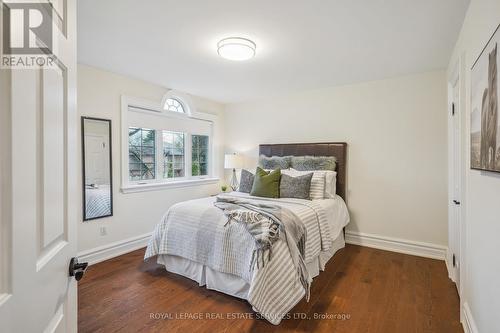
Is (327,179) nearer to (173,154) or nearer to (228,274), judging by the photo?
(228,274)

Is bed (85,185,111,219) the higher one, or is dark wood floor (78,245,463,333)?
bed (85,185,111,219)

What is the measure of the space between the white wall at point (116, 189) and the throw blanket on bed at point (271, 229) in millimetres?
1706

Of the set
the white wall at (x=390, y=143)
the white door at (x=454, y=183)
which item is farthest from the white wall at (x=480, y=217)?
the white wall at (x=390, y=143)

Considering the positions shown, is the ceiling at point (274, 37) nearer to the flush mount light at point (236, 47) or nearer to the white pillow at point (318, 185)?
the flush mount light at point (236, 47)

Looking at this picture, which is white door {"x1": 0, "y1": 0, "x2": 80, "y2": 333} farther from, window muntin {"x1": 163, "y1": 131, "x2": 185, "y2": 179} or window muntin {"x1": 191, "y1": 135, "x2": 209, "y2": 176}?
window muntin {"x1": 191, "y1": 135, "x2": 209, "y2": 176}

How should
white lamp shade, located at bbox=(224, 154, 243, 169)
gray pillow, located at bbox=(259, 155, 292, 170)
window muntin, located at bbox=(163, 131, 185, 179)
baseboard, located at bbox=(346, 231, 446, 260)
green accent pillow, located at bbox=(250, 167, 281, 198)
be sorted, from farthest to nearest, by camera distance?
1. white lamp shade, located at bbox=(224, 154, 243, 169)
2. window muntin, located at bbox=(163, 131, 185, 179)
3. gray pillow, located at bbox=(259, 155, 292, 170)
4. green accent pillow, located at bbox=(250, 167, 281, 198)
5. baseboard, located at bbox=(346, 231, 446, 260)

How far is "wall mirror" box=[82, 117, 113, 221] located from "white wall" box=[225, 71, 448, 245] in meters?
2.81

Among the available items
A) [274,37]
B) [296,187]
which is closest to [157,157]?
[296,187]

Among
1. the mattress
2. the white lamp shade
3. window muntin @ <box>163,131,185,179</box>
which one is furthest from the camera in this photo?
the white lamp shade

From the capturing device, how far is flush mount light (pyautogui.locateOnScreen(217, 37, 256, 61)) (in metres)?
2.37

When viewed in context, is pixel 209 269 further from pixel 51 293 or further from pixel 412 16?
pixel 412 16

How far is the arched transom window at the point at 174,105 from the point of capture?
13.7 feet
